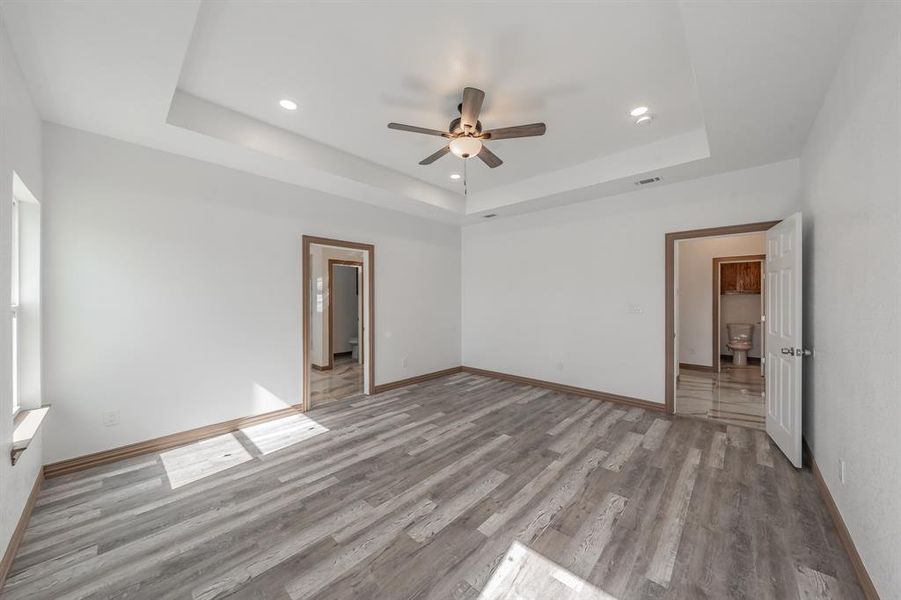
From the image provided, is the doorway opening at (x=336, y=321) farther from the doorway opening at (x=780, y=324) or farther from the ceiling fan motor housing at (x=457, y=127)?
the doorway opening at (x=780, y=324)

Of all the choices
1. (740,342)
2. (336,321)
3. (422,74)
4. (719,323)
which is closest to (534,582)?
(422,74)

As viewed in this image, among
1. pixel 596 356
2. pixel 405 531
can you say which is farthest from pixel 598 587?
pixel 596 356

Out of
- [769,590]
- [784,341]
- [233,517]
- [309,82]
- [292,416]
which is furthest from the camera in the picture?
[292,416]

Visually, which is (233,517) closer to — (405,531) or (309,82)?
(405,531)

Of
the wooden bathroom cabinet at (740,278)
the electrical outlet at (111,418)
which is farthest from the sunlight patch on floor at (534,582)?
the wooden bathroom cabinet at (740,278)

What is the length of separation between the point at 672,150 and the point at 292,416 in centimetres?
504

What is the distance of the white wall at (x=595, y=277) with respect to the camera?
3.82 metres

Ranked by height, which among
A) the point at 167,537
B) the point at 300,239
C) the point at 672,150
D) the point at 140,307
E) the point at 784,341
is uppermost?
the point at 672,150

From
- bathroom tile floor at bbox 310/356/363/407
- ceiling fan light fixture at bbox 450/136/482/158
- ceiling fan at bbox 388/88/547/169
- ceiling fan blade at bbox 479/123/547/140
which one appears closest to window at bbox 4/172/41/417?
bathroom tile floor at bbox 310/356/363/407

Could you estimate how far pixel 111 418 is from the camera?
294cm

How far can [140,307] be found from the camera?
308 centimetres

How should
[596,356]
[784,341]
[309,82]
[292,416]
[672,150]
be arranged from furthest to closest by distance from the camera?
[596,356], [292,416], [672,150], [784,341], [309,82]

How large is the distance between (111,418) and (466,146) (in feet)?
12.4

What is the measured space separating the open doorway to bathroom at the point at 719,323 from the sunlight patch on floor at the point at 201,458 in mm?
4953
